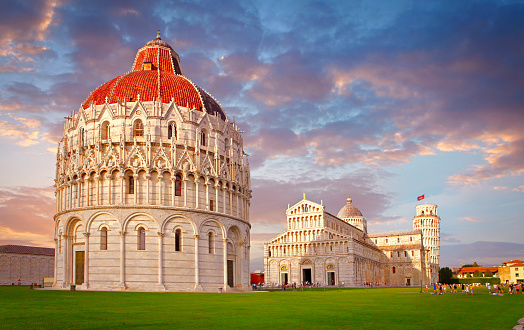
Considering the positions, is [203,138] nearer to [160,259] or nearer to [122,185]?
[122,185]

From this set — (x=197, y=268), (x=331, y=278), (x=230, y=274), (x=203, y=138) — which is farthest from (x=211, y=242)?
(x=331, y=278)

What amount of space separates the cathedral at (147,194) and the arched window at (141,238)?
0.10 m

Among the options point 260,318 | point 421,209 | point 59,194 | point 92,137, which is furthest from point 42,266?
point 421,209

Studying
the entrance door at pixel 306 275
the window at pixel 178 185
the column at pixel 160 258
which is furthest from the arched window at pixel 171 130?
the entrance door at pixel 306 275

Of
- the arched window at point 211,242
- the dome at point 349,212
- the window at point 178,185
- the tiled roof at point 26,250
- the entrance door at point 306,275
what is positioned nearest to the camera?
the window at point 178,185

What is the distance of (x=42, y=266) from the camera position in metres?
101

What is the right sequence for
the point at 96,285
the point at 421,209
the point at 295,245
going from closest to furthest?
the point at 96,285, the point at 295,245, the point at 421,209

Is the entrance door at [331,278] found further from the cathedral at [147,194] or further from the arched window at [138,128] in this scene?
the arched window at [138,128]

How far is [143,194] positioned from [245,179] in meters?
15.7

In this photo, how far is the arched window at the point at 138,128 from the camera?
53.0 meters

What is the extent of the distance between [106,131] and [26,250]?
58086 mm

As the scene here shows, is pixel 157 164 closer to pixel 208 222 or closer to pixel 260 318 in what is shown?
pixel 208 222

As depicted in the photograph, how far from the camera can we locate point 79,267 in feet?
168

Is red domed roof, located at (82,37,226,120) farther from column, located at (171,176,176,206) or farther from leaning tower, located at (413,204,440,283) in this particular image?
leaning tower, located at (413,204,440,283)
